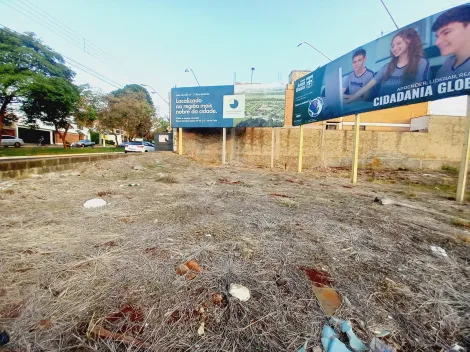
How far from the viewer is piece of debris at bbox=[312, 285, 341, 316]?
1.31 m

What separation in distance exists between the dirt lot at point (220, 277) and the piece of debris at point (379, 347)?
0.04m

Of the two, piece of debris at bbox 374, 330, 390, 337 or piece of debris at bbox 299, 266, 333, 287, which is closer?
piece of debris at bbox 374, 330, 390, 337

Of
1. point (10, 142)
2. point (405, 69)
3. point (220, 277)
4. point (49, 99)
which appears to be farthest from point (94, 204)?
point (10, 142)

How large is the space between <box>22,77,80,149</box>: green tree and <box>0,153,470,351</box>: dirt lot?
16096 millimetres

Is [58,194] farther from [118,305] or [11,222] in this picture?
[118,305]

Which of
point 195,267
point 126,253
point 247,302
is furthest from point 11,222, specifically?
point 247,302

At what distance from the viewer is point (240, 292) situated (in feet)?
4.66

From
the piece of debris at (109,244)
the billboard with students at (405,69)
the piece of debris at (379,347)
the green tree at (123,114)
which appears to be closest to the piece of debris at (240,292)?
the piece of debris at (379,347)

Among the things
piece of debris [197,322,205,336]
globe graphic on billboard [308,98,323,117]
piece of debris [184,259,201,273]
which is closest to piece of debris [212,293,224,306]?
piece of debris [197,322,205,336]

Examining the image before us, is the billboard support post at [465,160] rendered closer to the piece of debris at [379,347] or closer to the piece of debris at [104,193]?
the piece of debris at [379,347]

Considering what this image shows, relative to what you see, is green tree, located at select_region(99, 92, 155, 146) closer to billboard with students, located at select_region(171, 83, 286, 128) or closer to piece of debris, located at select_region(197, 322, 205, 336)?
billboard with students, located at select_region(171, 83, 286, 128)

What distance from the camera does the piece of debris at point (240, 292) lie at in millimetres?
1384

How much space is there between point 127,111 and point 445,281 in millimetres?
29729

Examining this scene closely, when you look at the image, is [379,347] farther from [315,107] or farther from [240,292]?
[315,107]
